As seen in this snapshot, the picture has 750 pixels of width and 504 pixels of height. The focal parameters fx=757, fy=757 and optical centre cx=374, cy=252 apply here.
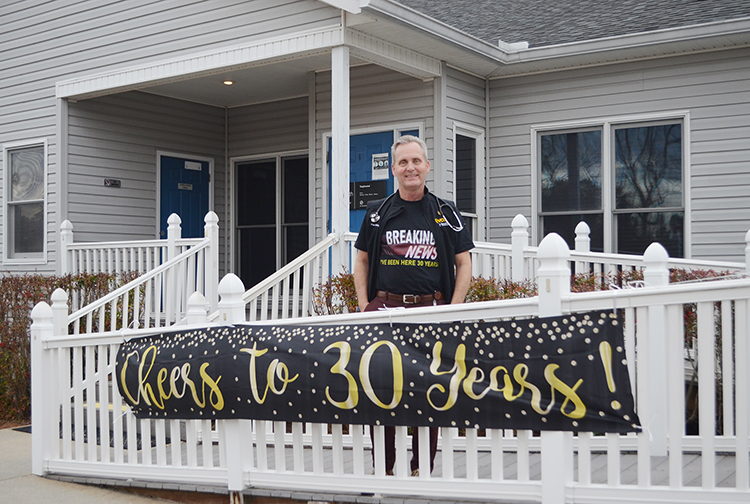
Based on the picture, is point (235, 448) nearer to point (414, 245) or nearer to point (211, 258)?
point (414, 245)

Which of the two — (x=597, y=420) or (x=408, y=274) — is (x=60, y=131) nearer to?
(x=408, y=274)

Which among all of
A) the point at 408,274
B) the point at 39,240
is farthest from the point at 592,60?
the point at 39,240

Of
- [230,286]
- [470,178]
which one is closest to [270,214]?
[470,178]

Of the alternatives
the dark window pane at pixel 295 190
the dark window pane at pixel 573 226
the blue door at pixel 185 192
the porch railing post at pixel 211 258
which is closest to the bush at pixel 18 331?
the porch railing post at pixel 211 258

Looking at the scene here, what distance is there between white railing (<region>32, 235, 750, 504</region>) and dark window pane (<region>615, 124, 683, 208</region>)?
3680 mm

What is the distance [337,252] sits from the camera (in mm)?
7789

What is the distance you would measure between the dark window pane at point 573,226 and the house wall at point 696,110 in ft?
0.98

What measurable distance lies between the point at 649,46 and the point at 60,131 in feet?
25.0

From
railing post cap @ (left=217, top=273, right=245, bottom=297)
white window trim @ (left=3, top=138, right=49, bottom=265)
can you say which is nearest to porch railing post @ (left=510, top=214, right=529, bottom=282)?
railing post cap @ (left=217, top=273, right=245, bottom=297)

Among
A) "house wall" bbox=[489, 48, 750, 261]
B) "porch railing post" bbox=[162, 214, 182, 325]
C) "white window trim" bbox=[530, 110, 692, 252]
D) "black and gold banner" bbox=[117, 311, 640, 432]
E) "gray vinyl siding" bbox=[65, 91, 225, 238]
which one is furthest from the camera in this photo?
"gray vinyl siding" bbox=[65, 91, 225, 238]

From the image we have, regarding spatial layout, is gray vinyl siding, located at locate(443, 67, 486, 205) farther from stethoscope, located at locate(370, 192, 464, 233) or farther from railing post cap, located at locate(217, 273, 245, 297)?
railing post cap, located at locate(217, 273, 245, 297)

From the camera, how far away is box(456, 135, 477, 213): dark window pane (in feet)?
31.0

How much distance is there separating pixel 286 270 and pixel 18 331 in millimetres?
3267

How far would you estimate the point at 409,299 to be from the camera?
4.26 meters
